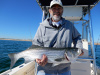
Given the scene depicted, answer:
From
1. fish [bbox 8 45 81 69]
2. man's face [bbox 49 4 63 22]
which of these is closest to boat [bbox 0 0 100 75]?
fish [bbox 8 45 81 69]

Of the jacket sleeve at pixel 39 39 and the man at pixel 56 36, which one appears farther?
the jacket sleeve at pixel 39 39

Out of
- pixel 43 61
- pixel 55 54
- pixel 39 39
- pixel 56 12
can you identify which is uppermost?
pixel 56 12

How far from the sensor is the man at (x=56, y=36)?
2.22m

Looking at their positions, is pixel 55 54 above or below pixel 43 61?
above

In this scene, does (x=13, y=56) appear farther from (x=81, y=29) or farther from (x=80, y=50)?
(x=81, y=29)

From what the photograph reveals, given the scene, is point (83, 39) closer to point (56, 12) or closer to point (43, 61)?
point (56, 12)

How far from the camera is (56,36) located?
7.58 feet

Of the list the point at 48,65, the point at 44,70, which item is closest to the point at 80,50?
the point at 48,65

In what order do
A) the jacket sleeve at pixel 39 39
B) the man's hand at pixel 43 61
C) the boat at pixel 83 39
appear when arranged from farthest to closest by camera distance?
the boat at pixel 83 39 → the jacket sleeve at pixel 39 39 → the man's hand at pixel 43 61

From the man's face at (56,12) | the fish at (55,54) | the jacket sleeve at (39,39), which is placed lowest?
the fish at (55,54)

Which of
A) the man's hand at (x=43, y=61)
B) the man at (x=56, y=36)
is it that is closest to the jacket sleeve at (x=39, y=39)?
the man at (x=56, y=36)

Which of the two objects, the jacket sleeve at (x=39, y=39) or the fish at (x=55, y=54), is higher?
the jacket sleeve at (x=39, y=39)

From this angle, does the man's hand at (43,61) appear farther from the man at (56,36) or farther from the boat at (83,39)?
the boat at (83,39)

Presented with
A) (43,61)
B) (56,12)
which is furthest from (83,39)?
(43,61)
